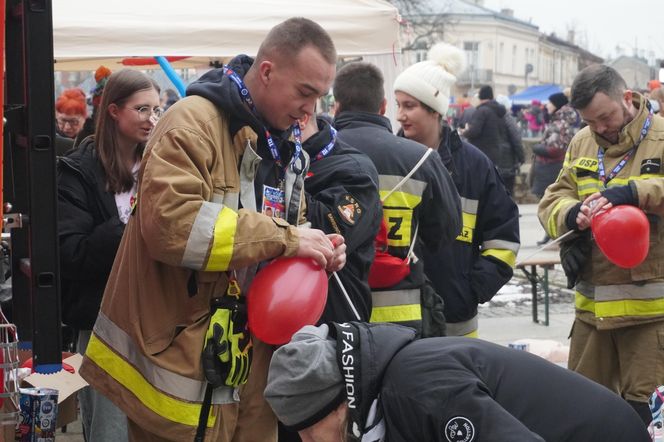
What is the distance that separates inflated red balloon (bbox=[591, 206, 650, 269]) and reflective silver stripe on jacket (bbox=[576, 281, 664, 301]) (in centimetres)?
23

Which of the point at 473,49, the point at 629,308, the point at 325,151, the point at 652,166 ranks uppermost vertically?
the point at 473,49

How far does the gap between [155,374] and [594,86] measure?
281 cm

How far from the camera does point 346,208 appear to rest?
3.60m

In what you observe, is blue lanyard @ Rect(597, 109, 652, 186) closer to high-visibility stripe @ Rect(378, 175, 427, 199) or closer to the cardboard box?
high-visibility stripe @ Rect(378, 175, 427, 199)

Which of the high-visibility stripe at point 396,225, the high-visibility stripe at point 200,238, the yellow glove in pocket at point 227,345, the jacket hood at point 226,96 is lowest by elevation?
the yellow glove in pocket at point 227,345

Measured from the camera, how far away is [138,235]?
3.18 m

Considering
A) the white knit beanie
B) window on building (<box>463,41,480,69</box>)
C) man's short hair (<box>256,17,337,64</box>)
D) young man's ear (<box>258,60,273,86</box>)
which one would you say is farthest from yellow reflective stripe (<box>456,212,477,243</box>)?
window on building (<box>463,41,480,69</box>)

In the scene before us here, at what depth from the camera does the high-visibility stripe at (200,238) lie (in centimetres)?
298

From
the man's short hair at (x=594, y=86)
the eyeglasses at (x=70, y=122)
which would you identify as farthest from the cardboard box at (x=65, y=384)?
the eyeglasses at (x=70, y=122)

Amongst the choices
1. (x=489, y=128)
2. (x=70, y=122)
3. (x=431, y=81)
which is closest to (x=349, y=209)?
(x=431, y=81)

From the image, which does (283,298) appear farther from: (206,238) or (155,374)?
(155,374)

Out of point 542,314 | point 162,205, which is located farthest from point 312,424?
point 542,314

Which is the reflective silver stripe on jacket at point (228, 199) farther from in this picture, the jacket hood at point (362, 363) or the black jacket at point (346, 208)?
the jacket hood at point (362, 363)

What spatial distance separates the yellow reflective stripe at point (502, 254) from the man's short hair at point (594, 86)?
80 cm
